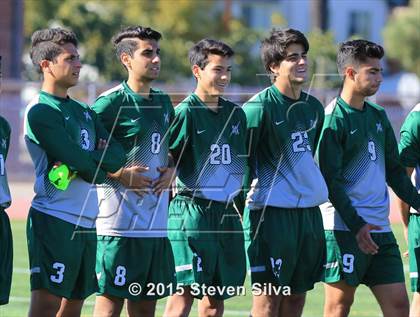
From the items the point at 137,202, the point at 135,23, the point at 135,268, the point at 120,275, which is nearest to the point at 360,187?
the point at 137,202

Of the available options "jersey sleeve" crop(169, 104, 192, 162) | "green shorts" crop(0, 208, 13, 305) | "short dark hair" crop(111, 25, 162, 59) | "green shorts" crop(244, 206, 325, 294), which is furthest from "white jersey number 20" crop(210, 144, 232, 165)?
"green shorts" crop(0, 208, 13, 305)

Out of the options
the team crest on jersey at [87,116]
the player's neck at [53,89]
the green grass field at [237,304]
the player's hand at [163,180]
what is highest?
the player's neck at [53,89]

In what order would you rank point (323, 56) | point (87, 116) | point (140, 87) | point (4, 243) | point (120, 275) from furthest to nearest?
point (323, 56), point (140, 87), point (120, 275), point (87, 116), point (4, 243)

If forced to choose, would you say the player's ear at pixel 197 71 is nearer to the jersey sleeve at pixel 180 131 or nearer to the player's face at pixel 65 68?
the jersey sleeve at pixel 180 131

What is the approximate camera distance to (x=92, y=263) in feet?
23.9

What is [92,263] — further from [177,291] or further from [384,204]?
[384,204]

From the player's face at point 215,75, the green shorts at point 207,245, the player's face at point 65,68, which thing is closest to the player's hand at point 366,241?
the green shorts at point 207,245

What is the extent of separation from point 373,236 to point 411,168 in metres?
0.82

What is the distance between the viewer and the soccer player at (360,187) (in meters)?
7.74

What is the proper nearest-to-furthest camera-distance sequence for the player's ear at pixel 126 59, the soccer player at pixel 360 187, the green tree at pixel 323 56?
the soccer player at pixel 360 187
the player's ear at pixel 126 59
the green tree at pixel 323 56

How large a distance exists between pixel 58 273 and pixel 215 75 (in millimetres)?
1930

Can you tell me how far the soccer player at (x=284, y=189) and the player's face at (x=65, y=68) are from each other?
4.46 ft

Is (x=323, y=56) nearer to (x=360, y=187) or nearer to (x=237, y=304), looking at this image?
(x=237, y=304)

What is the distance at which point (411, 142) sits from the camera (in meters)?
8.20
